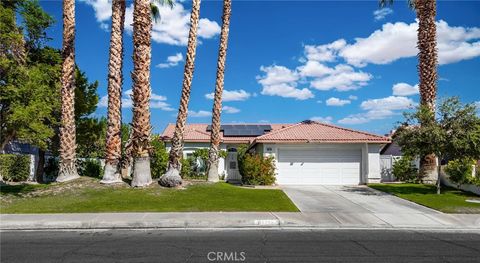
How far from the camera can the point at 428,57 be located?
22734 millimetres

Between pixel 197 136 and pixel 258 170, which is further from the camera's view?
pixel 197 136

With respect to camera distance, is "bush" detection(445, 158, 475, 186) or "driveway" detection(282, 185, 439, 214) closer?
"driveway" detection(282, 185, 439, 214)

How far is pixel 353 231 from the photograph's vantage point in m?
11.1

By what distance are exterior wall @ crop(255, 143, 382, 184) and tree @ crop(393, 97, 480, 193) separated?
15.4 ft

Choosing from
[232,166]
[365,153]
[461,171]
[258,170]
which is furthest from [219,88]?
[461,171]

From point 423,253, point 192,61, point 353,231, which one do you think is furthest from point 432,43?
point 423,253

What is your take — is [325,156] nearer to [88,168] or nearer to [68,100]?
[68,100]

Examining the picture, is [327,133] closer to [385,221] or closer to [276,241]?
[385,221]

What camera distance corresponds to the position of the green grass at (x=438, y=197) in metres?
14.9

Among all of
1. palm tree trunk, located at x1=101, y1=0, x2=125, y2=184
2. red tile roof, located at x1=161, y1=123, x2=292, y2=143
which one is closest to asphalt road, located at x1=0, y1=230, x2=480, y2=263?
palm tree trunk, located at x1=101, y1=0, x2=125, y2=184

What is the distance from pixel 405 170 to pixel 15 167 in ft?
79.0

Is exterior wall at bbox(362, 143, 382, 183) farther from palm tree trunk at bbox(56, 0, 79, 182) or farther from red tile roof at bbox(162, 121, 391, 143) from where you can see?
palm tree trunk at bbox(56, 0, 79, 182)

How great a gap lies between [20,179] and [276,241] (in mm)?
22461

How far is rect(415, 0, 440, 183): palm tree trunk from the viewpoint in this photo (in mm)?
22547
